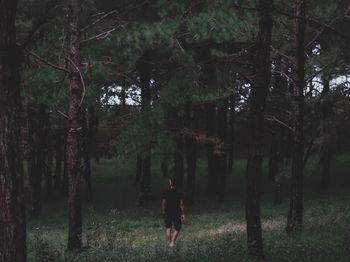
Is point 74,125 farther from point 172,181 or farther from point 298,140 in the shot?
point 298,140

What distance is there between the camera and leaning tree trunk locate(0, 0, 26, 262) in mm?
7129

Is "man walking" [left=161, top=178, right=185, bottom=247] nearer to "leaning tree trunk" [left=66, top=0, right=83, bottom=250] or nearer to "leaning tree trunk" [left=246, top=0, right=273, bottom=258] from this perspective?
"leaning tree trunk" [left=66, top=0, right=83, bottom=250]

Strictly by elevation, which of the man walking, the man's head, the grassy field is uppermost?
the man's head

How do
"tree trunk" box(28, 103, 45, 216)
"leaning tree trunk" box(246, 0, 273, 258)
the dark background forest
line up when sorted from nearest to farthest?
1. the dark background forest
2. "leaning tree trunk" box(246, 0, 273, 258)
3. "tree trunk" box(28, 103, 45, 216)

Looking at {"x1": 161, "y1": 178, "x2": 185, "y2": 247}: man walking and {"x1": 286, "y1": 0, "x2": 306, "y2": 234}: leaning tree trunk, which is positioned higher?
{"x1": 286, "y1": 0, "x2": 306, "y2": 234}: leaning tree trunk

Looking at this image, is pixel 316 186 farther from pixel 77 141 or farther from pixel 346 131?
pixel 77 141

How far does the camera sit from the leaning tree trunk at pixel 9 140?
23.4 ft

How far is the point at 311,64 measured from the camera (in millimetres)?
19234

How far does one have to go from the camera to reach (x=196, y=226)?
2252 cm

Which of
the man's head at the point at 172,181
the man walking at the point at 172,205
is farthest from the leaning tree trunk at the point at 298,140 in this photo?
the man's head at the point at 172,181

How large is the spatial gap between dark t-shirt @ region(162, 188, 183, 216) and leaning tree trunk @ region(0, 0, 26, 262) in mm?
8528

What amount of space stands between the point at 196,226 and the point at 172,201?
7.24 m

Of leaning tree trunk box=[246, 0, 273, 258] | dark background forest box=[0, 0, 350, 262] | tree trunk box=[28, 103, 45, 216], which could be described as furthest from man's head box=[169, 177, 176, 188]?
tree trunk box=[28, 103, 45, 216]

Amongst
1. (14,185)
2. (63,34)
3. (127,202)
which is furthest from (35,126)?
(14,185)
